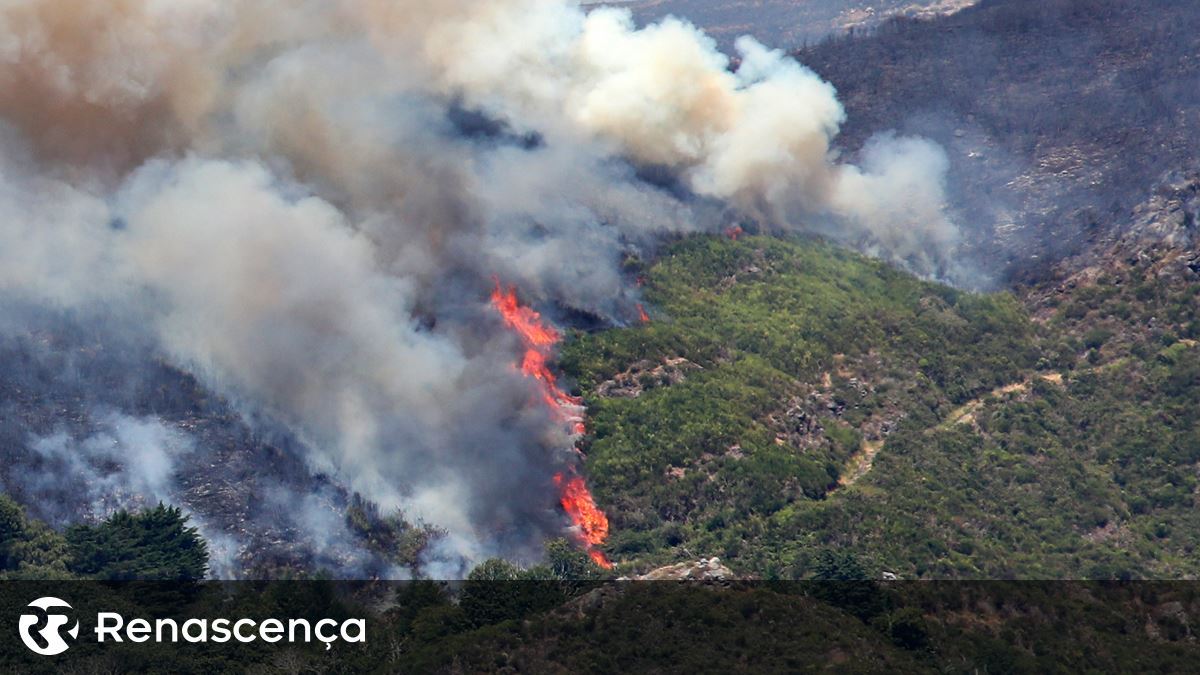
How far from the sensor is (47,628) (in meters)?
125

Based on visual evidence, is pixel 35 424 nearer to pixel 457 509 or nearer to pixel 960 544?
pixel 457 509

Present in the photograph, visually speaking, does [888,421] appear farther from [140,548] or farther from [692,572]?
[140,548]

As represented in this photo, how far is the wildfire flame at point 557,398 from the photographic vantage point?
146 m

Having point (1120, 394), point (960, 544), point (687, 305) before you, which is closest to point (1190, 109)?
point (1120, 394)

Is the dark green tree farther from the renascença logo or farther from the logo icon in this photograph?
the logo icon

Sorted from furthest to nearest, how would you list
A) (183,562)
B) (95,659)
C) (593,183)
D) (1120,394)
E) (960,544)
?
(593,183), (1120,394), (960,544), (183,562), (95,659)

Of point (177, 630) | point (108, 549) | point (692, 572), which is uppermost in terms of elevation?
point (108, 549)

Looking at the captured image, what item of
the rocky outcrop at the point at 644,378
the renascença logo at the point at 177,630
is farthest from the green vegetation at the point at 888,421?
the renascença logo at the point at 177,630

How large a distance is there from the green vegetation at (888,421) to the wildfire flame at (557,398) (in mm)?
1034

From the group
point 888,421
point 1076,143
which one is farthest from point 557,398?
point 1076,143

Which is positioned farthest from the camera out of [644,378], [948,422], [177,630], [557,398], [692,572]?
[948,422]

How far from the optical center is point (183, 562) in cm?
13575

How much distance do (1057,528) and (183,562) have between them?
50.7 metres

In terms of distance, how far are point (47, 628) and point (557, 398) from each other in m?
40.5
